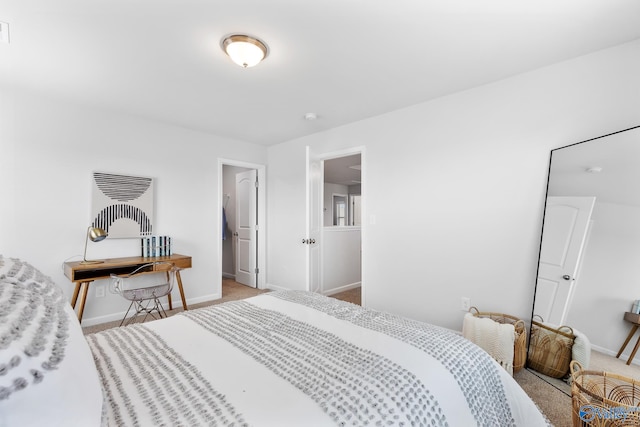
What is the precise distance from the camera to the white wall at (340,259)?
4367 mm

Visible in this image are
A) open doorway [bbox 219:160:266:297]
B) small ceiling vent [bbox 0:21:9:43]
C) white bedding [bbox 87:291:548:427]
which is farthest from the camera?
open doorway [bbox 219:160:266:297]

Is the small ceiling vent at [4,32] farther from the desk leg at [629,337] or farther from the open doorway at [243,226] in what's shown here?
the desk leg at [629,337]

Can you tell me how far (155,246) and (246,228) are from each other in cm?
178

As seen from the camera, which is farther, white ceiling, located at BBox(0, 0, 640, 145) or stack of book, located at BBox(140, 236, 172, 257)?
stack of book, located at BBox(140, 236, 172, 257)

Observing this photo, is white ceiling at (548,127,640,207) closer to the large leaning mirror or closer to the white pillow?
the large leaning mirror

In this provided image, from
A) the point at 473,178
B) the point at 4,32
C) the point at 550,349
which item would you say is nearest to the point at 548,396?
the point at 550,349

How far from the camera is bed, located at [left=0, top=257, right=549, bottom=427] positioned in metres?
0.61

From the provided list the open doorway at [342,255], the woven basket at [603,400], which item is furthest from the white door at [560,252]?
the open doorway at [342,255]

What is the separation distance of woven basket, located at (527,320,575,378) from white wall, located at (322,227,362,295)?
2579mm

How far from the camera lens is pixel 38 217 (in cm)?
282

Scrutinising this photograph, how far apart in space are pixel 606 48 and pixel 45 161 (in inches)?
191

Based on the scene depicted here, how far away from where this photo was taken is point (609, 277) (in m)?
1.80

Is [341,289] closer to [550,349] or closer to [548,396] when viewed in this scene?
[550,349]

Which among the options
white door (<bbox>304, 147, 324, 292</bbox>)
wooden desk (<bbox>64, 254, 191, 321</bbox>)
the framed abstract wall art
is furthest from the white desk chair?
white door (<bbox>304, 147, 324, 292</bbox>)
